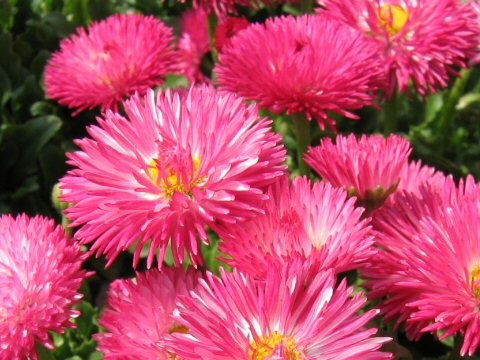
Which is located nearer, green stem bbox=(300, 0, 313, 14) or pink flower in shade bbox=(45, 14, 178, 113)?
pink flower in shade bbox=(45, 14, 178, 113)

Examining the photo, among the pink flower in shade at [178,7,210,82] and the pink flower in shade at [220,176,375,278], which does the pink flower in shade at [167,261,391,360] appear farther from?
the pink flower in shade at [178,7,210,82]

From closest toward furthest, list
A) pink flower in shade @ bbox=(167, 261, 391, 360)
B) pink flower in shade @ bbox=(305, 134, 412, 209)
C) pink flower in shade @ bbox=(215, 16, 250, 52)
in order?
pink flower in shade @ bbox=(167, 261, 391, 360)
pink flower in shade @ bbox=(305, 134, 412, 209)
pink flower in shade @ bbox=(215, 16, 250, 52)

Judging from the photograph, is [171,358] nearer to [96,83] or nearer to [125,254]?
[96,83]

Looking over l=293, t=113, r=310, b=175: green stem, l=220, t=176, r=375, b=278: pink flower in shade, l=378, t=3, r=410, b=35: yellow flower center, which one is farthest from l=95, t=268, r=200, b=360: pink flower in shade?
l=378, t=3, r=410, b=35: yellow flower center

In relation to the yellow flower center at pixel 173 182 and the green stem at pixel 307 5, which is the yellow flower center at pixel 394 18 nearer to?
the green stem at pixel 307 5

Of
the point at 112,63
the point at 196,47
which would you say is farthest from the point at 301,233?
the point at 196,47

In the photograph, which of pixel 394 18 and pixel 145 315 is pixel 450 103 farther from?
pixel 145 315
